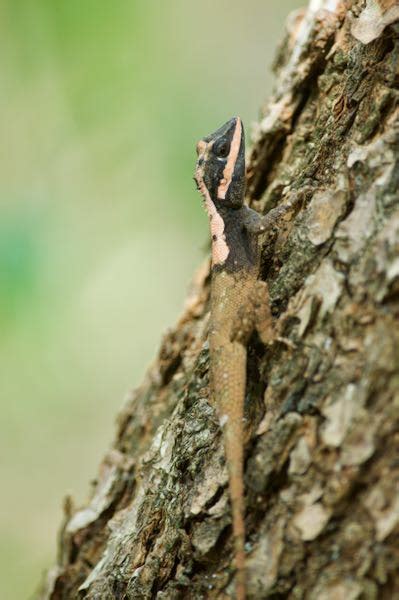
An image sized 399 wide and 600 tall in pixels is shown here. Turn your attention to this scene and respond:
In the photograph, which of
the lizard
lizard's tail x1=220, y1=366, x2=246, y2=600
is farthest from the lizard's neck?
lizard's tail x1=220, y1=366, x2=246, y2=600

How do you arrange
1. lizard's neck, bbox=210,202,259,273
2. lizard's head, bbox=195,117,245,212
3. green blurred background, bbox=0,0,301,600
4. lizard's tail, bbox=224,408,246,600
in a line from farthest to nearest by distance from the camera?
1. green blurred background, bbox=0,0,301,600
2. lizard's head, bbox=195,117,245,212
3. lizard's neck, bbox=210,202,259,273
4. lizard's tail, bbox=224,408,246,600

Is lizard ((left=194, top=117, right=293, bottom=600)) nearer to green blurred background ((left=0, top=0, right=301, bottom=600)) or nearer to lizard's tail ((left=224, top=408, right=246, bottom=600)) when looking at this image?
lizard's tail ((left=224, top=408, right=246, bottom=600))

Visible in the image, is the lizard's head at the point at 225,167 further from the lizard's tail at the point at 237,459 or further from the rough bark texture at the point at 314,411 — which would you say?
the lizard's tail at the point at 237,459

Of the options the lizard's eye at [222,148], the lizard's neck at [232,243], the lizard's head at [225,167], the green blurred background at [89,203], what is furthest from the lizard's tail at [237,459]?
the green blurred background at [89,203]

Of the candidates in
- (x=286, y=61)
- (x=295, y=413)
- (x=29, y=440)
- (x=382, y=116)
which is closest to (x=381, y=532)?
(x=295, y=413)

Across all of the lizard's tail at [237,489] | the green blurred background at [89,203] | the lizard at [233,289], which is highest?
the green blurred background at [89,203]

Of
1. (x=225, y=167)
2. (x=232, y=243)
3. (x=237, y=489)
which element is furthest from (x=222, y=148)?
(x=237, y=489)
